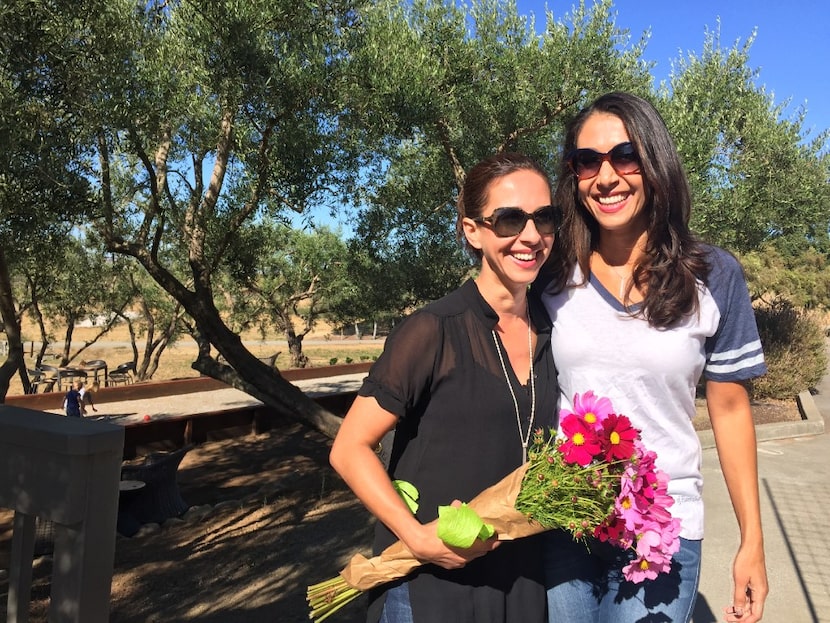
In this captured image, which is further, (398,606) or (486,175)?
(486,175)

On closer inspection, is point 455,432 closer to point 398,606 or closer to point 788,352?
point 398,606

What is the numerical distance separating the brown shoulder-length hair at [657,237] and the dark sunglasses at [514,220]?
219mm

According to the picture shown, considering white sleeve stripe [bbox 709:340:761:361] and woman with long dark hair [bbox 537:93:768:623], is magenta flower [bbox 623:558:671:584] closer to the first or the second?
woman with long dark hair [bbox 537:93:768:623]

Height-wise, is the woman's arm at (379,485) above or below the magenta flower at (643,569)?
above

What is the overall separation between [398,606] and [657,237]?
1.25 metres

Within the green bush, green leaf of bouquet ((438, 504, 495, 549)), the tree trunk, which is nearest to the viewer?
green leaf of bouquet ((438, 504, 495, 549))

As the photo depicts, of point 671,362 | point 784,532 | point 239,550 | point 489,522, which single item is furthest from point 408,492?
point 239,550

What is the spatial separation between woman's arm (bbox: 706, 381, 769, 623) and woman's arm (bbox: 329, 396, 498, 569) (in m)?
0.77

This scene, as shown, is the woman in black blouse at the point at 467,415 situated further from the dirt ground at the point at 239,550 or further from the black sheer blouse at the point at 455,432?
the dirt ground at the point at 239,550

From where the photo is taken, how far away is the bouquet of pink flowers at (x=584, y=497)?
60.3 inches

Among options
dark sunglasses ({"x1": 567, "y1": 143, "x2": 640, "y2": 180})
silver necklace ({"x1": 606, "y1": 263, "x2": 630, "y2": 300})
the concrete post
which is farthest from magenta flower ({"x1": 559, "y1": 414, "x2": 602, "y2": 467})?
the concrete post

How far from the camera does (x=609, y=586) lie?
1.82m

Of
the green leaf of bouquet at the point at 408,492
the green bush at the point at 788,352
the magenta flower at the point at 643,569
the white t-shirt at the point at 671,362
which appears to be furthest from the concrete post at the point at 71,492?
the green bush at the point at 788,352

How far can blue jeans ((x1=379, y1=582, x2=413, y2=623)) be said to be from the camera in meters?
1.68
